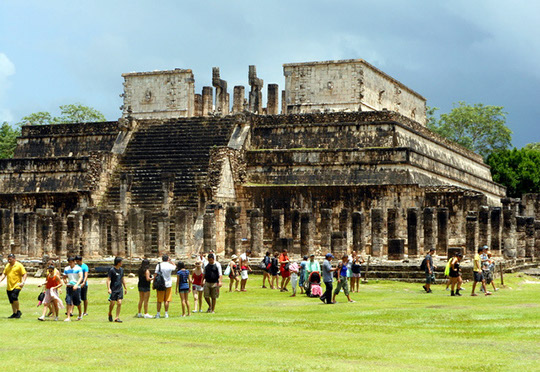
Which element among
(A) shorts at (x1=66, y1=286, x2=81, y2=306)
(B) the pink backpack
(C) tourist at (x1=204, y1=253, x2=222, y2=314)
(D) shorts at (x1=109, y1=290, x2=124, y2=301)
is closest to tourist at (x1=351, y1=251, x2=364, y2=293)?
(B) the pink backpack

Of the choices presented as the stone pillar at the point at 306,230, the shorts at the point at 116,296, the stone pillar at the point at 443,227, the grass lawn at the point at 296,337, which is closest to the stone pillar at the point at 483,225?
the stone pillar at the point at 443,227

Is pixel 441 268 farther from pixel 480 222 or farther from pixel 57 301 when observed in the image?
pixel 57 301

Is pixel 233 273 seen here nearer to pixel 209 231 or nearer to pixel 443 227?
pixel 209 231

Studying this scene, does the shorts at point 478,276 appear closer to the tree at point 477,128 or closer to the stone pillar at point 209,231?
the stone pillar at point 209,231

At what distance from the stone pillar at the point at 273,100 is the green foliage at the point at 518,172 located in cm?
1812

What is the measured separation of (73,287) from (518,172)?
152 feet

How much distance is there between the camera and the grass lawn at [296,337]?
12266mm

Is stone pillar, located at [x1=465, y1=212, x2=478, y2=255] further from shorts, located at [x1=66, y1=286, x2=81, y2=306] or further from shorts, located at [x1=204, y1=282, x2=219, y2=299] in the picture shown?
shorts, located at [x1=66, y1=286, x2=81, y2=306]

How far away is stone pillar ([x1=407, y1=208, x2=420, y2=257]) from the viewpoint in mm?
30828

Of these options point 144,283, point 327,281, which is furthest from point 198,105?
point 144,283

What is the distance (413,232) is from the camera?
102 ft

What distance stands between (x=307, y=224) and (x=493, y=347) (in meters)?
18.9

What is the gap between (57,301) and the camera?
1773cm

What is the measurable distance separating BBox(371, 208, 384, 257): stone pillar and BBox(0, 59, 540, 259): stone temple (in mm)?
37
